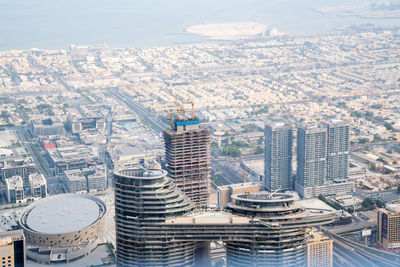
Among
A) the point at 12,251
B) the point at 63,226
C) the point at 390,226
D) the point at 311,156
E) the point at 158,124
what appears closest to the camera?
the point at 12,251

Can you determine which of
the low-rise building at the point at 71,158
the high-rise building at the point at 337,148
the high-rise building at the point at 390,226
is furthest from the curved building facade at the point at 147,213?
the low-rise building at the point at 71,158

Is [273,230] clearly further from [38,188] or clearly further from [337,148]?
[38,188]

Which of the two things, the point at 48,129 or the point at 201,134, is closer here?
the point at 201,134

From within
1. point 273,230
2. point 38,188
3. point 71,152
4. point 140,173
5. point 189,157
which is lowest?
point 38,188

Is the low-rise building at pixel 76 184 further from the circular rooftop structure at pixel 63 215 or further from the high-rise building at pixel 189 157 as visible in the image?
the high-rise building at pixel 189 157

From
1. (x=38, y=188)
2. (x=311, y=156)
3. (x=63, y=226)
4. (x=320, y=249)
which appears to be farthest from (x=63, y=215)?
(x=311, y=156)
